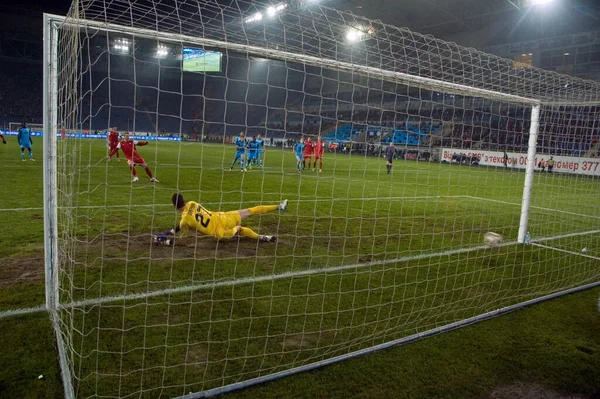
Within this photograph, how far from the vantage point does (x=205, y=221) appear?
5.89m

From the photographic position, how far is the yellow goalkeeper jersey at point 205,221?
5824 millimetres

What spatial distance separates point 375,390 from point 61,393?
2069 millimetres

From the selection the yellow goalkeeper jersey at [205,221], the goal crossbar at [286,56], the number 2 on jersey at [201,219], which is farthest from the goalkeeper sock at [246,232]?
the goal crossbar at [286,56]

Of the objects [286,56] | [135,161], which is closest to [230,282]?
[286,56]

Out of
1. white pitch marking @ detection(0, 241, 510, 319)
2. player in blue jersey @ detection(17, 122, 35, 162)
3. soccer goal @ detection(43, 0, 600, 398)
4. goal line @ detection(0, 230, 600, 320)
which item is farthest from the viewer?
player in blue jersey @ detection(17, 122, 35, 162)

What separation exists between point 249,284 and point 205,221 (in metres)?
1.47

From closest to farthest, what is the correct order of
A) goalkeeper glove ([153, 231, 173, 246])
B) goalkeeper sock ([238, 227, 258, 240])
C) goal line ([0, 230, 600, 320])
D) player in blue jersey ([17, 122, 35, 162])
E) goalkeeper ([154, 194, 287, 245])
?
goal line ([0, 230, 600, 320]) → goalkeeper ([154, 194, 287, 245]) → goalkeeper glove ([153, 231, 173, 246]) → goalkeeper sock ([238, 227, 258, 240]) → player in blue jersey ([17, 122, 35, 162])

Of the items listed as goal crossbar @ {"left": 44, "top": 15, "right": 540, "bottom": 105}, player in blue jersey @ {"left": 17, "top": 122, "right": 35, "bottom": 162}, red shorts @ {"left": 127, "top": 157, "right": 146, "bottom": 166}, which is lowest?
red shorts @ {"left": 127, "top": 157, "right": 146, "bottom": 166}

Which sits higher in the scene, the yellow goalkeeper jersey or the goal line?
the yellow goalkeeper jersey

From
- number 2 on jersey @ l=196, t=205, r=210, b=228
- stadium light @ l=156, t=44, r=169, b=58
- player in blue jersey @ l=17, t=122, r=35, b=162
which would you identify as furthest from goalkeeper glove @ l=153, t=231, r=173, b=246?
player in blue jersey @ l=17, t=122, r=35, b=162

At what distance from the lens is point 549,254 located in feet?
22.4

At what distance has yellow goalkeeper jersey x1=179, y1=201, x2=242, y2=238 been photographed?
5824 millimetres

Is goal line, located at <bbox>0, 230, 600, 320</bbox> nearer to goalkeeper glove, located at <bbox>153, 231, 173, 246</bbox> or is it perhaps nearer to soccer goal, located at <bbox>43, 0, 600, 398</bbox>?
soccer goal, located at <bbox>43, 0, 600, 398</bbox>

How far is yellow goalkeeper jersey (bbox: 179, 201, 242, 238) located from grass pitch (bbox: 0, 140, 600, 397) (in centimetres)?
26
